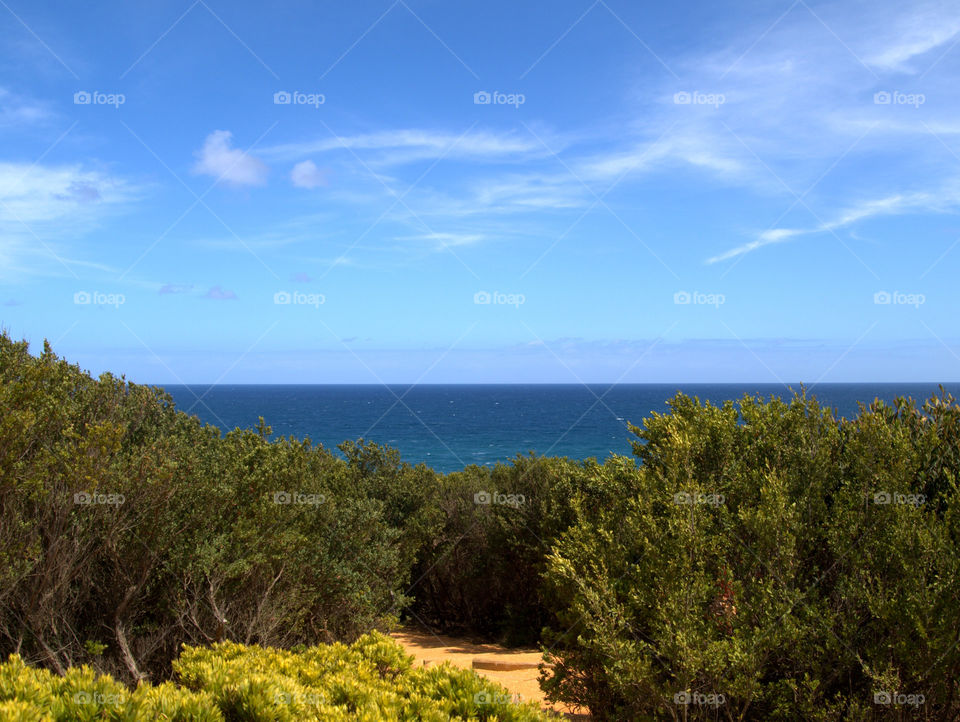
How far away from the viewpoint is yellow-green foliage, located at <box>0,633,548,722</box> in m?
4.76

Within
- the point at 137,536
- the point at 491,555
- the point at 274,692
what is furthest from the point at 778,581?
the point at 491,555

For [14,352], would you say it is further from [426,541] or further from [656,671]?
[426,541]

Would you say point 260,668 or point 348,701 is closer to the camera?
point 348,701

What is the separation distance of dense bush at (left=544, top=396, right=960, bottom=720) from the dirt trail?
11.2 feet

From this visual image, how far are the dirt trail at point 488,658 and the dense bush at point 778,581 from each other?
341cm

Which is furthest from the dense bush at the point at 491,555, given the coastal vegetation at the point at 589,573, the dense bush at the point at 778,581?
the dense bush at the point at 778,581

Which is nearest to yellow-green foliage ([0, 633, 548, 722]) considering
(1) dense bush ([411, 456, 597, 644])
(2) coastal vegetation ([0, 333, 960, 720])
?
(2) coastal vegetation ([0, 333, 960, 720])

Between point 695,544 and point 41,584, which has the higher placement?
point 695,544

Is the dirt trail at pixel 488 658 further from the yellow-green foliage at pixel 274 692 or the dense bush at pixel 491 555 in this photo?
the yellow-green foliage at pixel 274 692

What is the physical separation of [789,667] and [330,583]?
28.3 feet

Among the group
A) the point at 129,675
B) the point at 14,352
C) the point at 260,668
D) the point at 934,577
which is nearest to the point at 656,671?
the point at 934,577

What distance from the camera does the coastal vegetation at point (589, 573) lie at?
697 cm

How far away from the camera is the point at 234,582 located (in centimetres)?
1118

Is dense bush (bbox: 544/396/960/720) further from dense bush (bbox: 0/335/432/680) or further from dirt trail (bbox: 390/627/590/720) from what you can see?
dense bush (bbox: 0/335/432/680)
